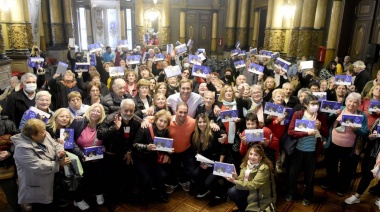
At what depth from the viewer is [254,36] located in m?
16.4

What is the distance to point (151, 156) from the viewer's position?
4332 mm

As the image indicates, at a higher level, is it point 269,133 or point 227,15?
point 227,15

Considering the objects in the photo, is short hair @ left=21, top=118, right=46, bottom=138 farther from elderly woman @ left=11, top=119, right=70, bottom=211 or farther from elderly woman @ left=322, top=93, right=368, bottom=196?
Result: elderly woman @ left=322, top=93, right=368, bottom=196

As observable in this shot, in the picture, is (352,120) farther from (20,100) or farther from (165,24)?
(165,24)

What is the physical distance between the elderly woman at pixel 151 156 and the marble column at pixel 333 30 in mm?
7894

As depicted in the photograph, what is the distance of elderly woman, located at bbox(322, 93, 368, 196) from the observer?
4246mm

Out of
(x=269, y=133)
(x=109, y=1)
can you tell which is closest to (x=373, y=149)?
(x=269, y=133)

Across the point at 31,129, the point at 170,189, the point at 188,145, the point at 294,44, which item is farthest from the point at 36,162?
the point at 294,44

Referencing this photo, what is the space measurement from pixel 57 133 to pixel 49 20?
48.4ft

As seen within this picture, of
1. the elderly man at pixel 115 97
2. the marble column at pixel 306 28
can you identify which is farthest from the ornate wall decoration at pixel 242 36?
the elderly man at pixel 115 97

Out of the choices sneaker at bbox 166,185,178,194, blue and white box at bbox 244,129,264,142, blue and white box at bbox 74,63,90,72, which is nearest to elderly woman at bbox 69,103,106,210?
sneaker at bbox 166,185,178,194

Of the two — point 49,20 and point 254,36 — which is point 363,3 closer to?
point 254,36

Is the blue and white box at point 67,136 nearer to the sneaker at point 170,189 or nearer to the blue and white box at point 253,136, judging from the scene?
the sneaker at point 170,189

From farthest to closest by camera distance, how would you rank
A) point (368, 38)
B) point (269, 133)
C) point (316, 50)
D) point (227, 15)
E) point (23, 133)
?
1. point (227, 15)
2. point (316, 50)
3. point (368, 38)
4. point (269, 133)
5. point (23, 133)
